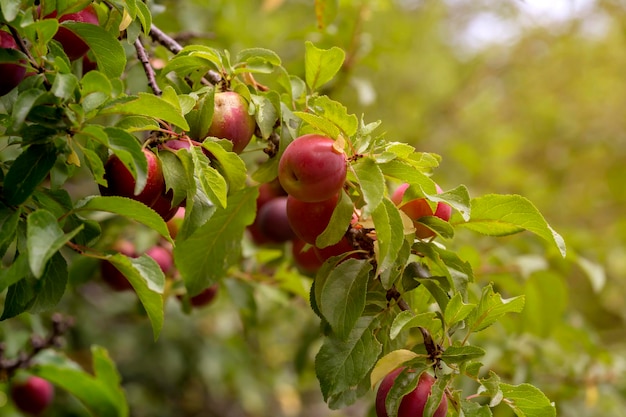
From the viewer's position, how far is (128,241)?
4.12 ft

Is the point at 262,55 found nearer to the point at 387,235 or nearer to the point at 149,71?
the point at 149,71

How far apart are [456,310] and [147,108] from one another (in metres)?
0.32

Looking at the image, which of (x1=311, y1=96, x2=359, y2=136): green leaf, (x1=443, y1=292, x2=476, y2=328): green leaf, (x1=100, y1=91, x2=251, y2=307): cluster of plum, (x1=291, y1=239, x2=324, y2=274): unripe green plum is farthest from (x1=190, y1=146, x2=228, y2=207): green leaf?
(x1=291, y1=239, x2=324, y2=274): unripe green plum

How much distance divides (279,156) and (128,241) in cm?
65

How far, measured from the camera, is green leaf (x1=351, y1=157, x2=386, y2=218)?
0.56 meters

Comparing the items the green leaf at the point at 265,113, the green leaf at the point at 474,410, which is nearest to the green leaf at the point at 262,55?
the green leaf at the point at 265,113

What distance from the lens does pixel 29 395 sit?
4.30 ft

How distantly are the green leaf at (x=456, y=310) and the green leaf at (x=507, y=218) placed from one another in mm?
106

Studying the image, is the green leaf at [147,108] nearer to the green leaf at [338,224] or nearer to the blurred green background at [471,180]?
the green leaf at [338,224]

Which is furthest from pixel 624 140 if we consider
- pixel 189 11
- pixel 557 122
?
pixel 189 11

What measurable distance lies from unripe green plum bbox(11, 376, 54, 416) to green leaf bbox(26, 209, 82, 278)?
92 cm

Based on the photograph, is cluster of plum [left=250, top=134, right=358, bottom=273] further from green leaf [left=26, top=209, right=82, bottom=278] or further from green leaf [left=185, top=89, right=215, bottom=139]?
green leaf [left=26, top=209, right=82, bottom=278]

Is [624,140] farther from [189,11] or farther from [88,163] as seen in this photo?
[88,163]

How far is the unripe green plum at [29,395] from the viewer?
1308 mm
